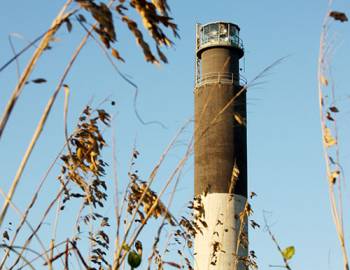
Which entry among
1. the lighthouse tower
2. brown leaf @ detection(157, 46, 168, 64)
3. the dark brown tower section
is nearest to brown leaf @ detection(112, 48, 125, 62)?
brown leaf @ detection(157, 46, 168, 64)

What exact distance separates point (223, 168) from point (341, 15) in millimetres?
19302

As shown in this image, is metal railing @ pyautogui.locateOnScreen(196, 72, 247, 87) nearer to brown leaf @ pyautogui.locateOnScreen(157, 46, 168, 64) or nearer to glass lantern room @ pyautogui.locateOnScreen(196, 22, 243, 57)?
glass lantern room @ pyautogui.locateOnScreen(196, 22, 243, 57)

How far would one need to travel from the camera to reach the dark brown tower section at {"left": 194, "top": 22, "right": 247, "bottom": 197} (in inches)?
830

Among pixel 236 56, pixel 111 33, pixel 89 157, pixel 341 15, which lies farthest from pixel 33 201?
pixel 236 56

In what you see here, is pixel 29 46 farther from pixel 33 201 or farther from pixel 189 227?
pixel 189 227

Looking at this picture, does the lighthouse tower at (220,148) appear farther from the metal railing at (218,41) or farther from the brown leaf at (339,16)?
the brown leaf at (339,16)

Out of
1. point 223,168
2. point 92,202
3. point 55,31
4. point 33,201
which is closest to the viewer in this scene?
point 55,31

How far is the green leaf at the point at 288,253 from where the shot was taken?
1897 millimetres

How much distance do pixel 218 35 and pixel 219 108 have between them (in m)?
3.75

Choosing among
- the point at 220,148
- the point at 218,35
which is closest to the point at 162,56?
the point at 220,148

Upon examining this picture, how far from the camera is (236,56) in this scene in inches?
957

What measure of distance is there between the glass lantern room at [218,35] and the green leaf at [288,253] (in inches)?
872

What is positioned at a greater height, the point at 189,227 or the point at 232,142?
the point at 232,142

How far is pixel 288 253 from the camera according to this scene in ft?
6.27
